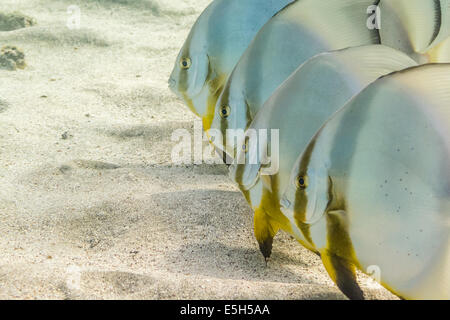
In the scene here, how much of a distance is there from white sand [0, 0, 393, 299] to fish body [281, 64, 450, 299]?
0.30m

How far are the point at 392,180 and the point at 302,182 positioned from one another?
24 centimetres

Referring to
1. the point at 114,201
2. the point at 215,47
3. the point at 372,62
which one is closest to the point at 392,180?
the point at 372,62

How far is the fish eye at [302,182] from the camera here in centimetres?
143

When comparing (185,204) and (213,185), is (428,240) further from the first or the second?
(213,185)

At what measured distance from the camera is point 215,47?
7.98 feet

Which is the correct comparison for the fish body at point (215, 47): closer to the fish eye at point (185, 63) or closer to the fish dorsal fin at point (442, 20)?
the fish eye at point (185, 63)

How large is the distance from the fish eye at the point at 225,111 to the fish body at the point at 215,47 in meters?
0.39

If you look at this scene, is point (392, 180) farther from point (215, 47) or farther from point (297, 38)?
point (215, 47)

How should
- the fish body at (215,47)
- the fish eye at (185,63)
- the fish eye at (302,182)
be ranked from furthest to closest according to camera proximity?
1. the fish eye at (185,63)
2. the fish body at (215,47)
3. the fish eye at (302,182)

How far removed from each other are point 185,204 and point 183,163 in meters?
0.68

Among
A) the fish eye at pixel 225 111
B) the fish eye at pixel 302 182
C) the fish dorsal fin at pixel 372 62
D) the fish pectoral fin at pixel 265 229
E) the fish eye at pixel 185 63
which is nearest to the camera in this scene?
the fish eye at pixel 302 182

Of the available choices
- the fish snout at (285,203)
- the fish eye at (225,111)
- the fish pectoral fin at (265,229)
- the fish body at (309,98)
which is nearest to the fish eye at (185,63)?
the fish eye at (225,111)

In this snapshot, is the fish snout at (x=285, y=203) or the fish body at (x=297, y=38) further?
the fish body at (x=297, y=38)

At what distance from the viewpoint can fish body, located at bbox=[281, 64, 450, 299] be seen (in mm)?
1312
